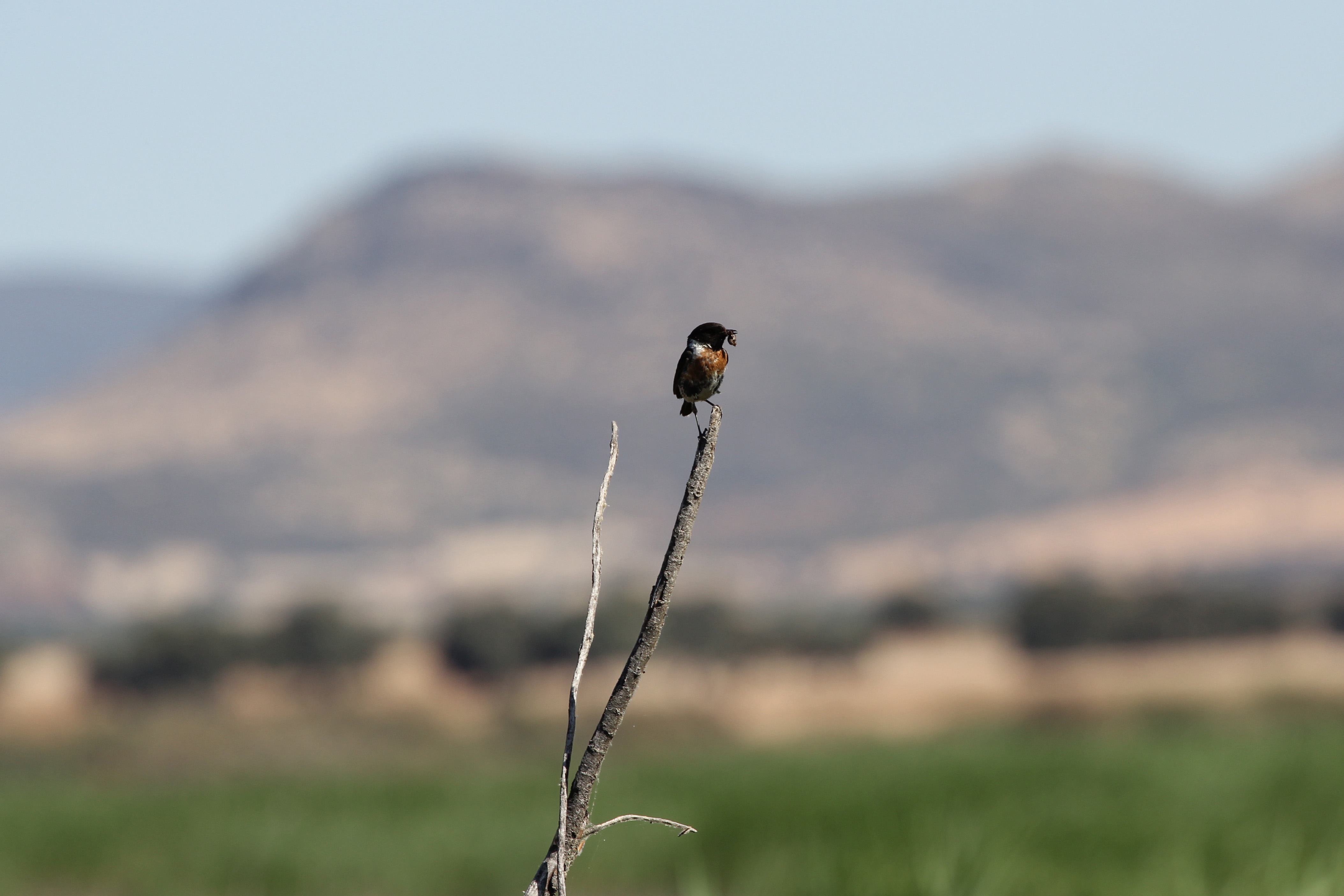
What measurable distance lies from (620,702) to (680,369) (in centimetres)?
41

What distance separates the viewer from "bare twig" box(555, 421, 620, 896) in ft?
5.50

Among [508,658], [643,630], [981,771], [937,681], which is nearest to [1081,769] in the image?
[981,771]

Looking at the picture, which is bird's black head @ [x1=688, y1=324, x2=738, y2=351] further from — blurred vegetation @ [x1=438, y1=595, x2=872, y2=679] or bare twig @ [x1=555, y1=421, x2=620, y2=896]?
blurred vegetation @ [x1=438, y1=595, x2=872, y2=679]

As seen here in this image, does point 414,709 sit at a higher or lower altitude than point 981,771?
lower

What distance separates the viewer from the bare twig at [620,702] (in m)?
1.66

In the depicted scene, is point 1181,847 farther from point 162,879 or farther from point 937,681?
point 937,681

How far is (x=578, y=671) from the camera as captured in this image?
5.56ft

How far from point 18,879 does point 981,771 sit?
10.0 meters

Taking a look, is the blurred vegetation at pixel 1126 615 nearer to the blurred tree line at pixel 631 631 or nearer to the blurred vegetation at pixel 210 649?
the blurred tree line at pixel 631 631

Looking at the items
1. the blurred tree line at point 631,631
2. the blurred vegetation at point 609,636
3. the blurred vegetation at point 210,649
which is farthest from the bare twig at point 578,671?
the blurred vegetation at point 210,649

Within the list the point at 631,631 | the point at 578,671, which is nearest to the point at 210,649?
the point at 631,631

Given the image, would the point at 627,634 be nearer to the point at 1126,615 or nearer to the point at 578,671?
the point at 1126,615

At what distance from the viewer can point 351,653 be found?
A: 73750mm

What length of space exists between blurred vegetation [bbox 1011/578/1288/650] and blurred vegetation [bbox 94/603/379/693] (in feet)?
98.8
